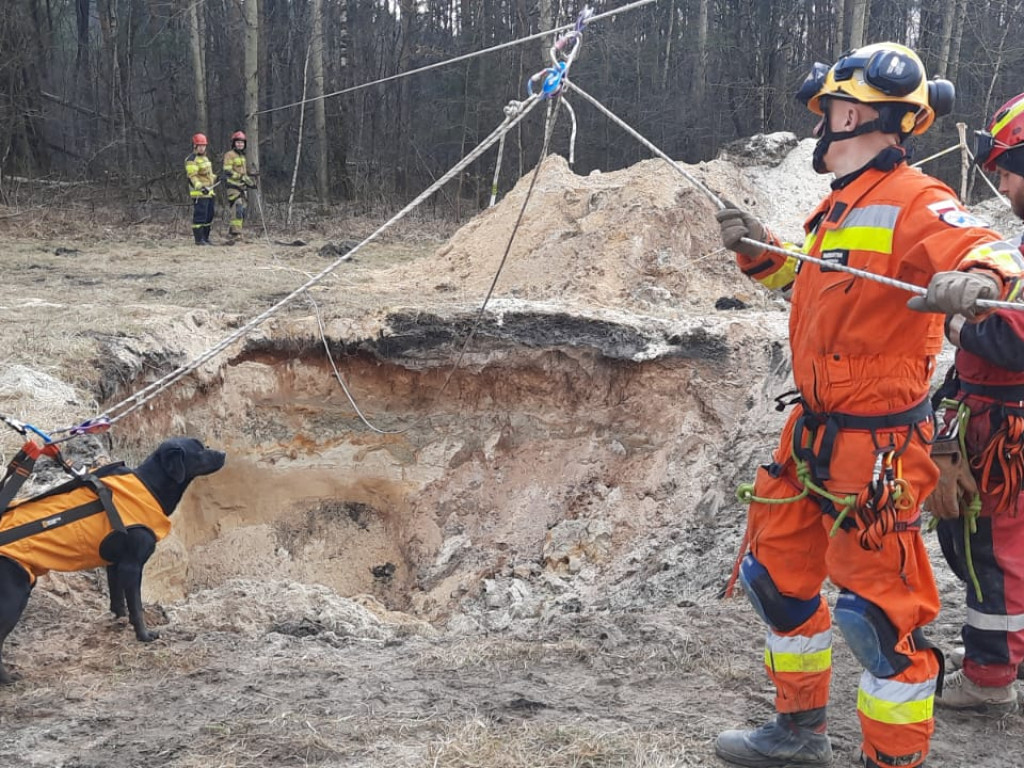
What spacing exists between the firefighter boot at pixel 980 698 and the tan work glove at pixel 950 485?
76cm

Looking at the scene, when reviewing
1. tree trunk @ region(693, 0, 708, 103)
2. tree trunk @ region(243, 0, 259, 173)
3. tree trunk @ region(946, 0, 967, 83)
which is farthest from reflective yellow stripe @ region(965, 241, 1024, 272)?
tree trunk @ region(693, 0, 708, 103)

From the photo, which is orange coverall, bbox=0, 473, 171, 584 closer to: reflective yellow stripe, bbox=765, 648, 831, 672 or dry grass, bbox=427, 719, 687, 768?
dry grass, bbox=427, 719, 687, 768

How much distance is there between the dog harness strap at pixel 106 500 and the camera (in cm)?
416

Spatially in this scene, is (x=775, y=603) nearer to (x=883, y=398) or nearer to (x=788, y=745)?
(x=788, y=745)

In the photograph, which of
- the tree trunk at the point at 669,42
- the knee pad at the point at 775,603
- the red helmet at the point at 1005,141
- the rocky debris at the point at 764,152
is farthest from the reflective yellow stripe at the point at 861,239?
the tree trunk at the point at 669,42

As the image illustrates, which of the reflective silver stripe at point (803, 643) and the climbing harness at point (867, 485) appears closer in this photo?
the climbing harness at point (867, 485)

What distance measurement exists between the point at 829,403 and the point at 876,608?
25.5 inches

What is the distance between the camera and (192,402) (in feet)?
26.1

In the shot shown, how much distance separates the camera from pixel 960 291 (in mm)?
2416

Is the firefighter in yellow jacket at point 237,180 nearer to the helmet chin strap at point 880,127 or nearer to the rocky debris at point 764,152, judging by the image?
the rocky debris at point 764,152

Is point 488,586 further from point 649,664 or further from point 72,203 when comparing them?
point 72,203

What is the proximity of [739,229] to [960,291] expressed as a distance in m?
1.02

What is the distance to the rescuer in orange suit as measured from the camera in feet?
9.18

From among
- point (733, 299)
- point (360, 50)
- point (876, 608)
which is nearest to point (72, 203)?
point (360, 50)
